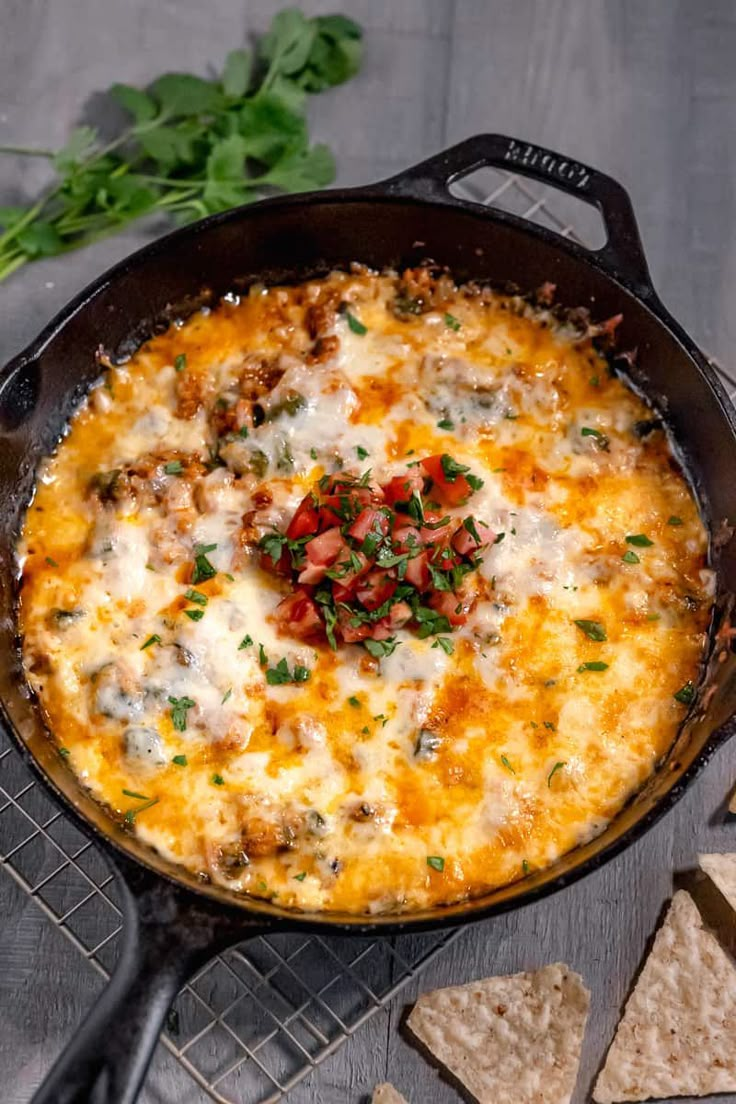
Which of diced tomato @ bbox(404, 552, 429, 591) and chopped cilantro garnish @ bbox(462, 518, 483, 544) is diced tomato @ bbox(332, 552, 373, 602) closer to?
diced tomato @ bbox(404, 552, 429, 591)

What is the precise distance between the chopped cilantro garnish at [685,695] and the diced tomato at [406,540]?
981 mm

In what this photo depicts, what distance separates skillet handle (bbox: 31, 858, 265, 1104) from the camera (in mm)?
3357

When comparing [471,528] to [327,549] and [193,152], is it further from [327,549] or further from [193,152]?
[193,152]

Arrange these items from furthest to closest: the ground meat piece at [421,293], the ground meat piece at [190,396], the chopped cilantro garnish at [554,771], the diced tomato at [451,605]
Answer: the ground meat piece at [421,293]
the ground meat piece at [190,396]
the diced tomato at [451,605]
the chopped cilantro garnish at [554,771]

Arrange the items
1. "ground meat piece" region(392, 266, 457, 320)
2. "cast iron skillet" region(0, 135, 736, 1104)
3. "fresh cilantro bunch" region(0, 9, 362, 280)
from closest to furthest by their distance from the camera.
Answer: "cast iron skillet" region(0, 135, 736, 1104), "ground meat piece" region(392, 266, 457, 320), "fresh cilantro bunch" region(0, 9, 362, 280)

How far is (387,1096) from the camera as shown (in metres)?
4.19

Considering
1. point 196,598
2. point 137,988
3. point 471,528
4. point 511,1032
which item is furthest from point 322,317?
point 511,1032

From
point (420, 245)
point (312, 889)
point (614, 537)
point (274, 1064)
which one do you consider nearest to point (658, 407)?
point (614, 537)

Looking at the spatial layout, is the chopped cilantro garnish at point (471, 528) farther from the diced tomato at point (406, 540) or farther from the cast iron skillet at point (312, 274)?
the cast iron skillet at point (312, 274)

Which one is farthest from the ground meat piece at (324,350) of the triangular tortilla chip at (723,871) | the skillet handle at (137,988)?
the triangular tortilla chip at (723,871)

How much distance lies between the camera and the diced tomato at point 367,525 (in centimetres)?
413

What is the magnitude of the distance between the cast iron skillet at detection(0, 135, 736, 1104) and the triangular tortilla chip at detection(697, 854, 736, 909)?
60cm

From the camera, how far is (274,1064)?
170 inches

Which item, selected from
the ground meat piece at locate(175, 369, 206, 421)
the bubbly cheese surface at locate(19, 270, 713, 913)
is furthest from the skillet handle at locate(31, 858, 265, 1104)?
the ground meat piece at locate(175, 369, 206, 421)
